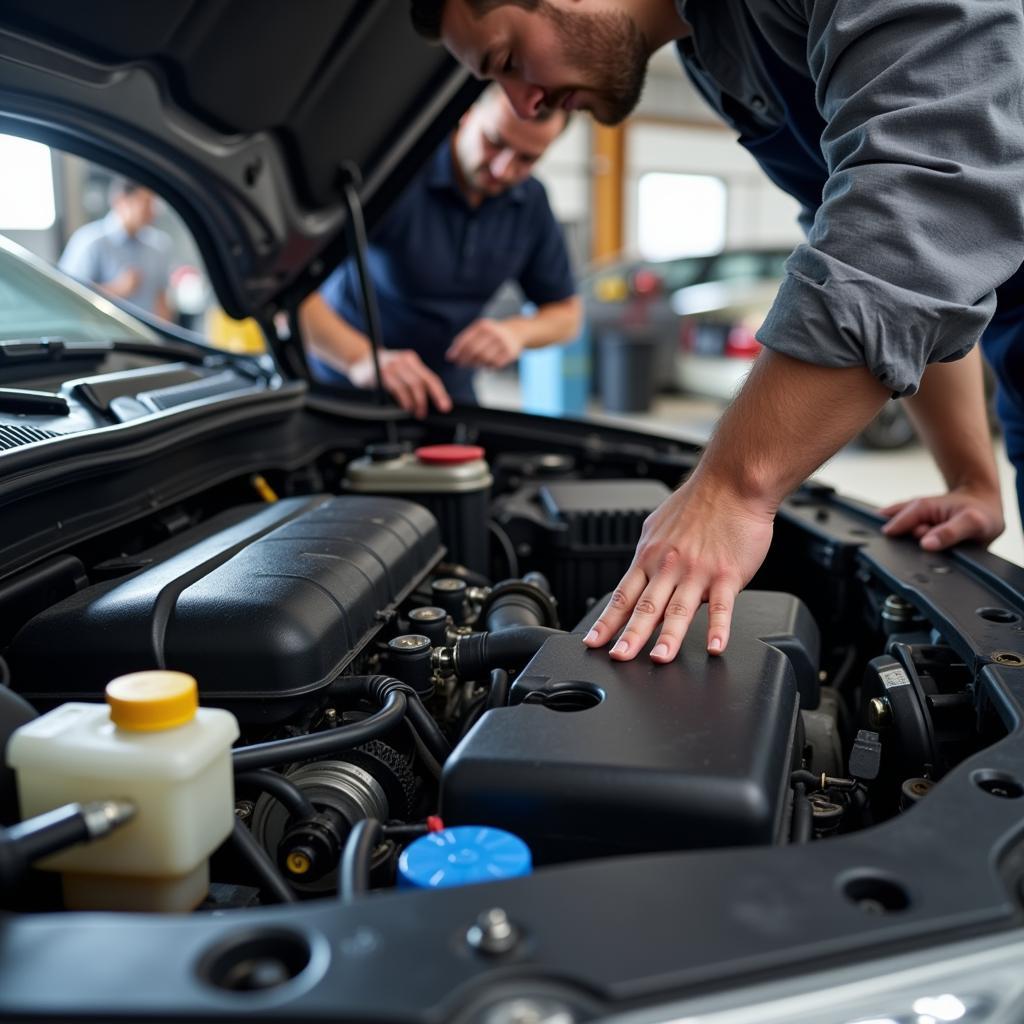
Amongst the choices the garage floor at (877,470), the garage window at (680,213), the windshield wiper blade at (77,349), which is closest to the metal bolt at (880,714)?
the windshield wiper blade at (77,349)

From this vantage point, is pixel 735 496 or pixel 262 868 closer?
pixel 262 868

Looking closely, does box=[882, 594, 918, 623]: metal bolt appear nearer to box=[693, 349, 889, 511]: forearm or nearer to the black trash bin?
box=[693, 349, 889, 511]: forearm

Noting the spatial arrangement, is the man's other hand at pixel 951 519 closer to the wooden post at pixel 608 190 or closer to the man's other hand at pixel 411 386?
the man's other hand at pixel 411 386

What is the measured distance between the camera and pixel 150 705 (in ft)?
2.13

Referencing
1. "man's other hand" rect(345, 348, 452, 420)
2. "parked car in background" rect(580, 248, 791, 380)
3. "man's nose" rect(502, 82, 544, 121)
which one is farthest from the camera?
"parked car in background" rect(580, 248, 791, 380)

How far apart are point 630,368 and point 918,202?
21.9 ft

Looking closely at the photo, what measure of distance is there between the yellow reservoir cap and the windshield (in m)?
0.91

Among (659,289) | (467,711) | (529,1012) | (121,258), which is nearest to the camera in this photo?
(529,1012)

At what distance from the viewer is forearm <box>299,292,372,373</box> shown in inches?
94.7

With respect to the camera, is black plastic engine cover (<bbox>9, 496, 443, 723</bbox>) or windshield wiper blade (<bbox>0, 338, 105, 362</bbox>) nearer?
black plastic engine cover (<bbox>9, 496, 443, 723</bbox>)

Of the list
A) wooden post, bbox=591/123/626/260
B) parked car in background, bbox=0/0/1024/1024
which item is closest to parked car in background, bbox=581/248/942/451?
wooden post, bbox=591/123/626/260

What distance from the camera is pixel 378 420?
1.89 meters

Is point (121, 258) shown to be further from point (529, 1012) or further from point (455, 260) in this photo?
point (529, 1012)

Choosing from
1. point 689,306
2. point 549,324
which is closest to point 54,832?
point 549,324
